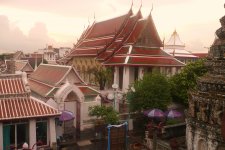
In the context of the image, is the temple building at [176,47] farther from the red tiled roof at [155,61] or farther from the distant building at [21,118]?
the distant building at [21,118]

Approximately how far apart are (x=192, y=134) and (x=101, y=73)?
17567mm

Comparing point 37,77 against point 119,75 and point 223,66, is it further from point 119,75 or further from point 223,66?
point 223,66

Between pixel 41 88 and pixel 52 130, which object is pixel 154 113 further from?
pixel 41 88

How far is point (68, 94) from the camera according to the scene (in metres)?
17.7

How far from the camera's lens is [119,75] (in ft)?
96.6

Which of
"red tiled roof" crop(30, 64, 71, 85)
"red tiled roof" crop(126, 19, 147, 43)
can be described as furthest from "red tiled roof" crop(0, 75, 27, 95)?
"red tiled roof" crop(126, 19, 147, 43)

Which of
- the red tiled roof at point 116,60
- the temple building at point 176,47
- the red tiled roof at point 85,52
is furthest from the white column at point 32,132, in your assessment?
the temple building at point 176,47

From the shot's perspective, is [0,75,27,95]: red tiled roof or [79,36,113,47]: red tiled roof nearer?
[0,75,27,95]: red tiled roof

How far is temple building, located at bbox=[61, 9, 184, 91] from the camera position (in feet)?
90.2

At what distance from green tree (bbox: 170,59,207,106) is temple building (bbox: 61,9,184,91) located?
5239mm

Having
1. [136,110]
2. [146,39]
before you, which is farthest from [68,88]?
[146,39]

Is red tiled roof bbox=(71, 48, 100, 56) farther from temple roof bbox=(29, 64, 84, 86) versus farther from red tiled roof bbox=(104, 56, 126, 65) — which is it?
temple roof bbox=(29, 64, 84, 86)

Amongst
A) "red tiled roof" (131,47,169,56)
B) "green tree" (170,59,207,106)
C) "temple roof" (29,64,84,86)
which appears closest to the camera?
"temple roof" (29,64,84,86)

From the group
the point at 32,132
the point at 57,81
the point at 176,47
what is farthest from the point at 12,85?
the point at 176,47
